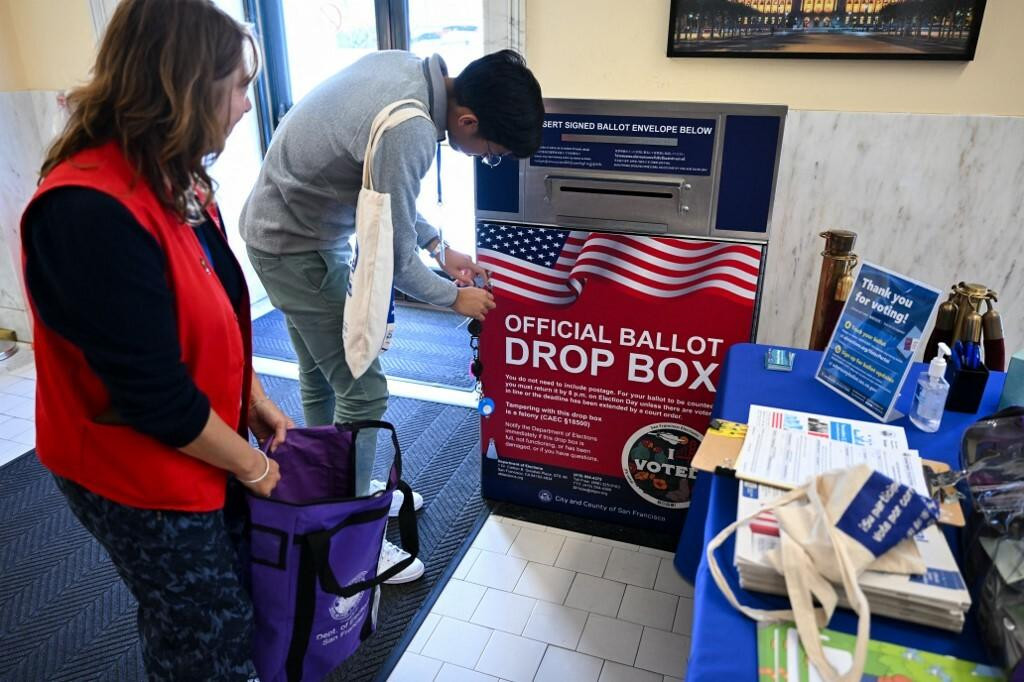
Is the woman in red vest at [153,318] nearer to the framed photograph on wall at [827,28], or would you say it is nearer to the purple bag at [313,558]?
the purple bag at [313,558]

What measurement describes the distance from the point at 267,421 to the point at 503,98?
83 cm

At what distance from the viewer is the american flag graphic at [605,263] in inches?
69.5

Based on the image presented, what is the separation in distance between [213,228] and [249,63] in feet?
0.94

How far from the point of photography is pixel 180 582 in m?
1.11

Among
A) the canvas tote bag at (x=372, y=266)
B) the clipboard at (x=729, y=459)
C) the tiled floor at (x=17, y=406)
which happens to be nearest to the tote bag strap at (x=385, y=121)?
the canvas tote bag at (x=372, y=266)

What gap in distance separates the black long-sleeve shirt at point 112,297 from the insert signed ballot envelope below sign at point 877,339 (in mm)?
1209

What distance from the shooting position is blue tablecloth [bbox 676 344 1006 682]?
0.85 m

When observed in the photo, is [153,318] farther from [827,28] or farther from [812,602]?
[827,28]

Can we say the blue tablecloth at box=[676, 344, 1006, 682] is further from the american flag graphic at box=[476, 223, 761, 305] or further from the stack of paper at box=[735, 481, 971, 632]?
the american flag graphic at box=[476, 223, 761, 305]

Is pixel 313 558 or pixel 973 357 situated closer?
pixel 313 558

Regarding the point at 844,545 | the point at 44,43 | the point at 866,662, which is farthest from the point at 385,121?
the point at 44,43

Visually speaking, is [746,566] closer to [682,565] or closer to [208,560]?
[208,560]

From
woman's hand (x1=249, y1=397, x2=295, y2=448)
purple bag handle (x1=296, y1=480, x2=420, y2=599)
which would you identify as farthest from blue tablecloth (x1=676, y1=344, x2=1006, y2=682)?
woman's hand (x1=249, y1=397, x2=295, y2=448)

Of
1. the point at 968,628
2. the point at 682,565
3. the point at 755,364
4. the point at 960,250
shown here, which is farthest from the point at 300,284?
the point at 960,250
